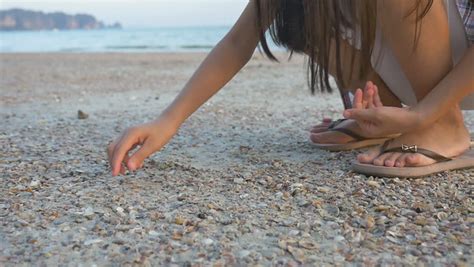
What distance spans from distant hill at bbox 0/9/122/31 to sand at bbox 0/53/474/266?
2408 inches

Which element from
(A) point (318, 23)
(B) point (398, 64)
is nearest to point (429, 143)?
(B) point (398, 64)

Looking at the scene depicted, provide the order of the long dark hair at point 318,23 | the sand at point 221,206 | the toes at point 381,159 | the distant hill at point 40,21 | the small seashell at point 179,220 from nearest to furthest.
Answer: the sand at point 221,206 < the small seashell at point 179,220 < the long dark hair at point 318,23 < the toes at point 381,159 < the distant hill at point 40,21

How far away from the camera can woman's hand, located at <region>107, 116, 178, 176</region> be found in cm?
152

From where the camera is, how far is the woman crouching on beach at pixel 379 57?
5.04 feet

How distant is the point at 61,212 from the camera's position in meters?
1.39

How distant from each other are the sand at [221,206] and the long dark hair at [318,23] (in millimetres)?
364

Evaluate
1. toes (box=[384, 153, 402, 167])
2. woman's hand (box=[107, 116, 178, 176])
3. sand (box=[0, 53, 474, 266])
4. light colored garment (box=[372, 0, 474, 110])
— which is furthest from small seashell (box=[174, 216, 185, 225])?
light colored garment (box=[372, 0, 474, 110])

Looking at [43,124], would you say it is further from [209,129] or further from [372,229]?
[372,229]

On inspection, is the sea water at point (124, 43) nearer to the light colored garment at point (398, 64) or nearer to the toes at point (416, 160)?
the light colored garment at point (398, 64)

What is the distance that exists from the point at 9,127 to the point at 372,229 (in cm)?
206

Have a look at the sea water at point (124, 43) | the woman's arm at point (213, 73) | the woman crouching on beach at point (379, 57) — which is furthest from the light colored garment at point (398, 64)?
the sea water at point (124, 43)

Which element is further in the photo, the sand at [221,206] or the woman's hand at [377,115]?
the woman's hand at [377,115]

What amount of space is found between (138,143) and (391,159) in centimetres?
72

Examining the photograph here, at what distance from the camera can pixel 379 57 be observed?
1779 millimetres
